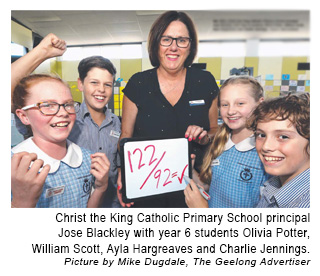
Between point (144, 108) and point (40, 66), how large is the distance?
0.52 m

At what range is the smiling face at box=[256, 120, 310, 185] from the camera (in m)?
0.87

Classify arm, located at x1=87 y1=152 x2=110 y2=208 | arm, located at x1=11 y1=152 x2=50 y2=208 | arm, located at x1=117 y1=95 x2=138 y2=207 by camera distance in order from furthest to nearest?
arm, located at x1=117 y1=95 x2=138 y2=207 < arm, located at x1=87 y1=152 x2=110 y2=208 < arm, located at x1=11 y1=152 x2=50 y2=208

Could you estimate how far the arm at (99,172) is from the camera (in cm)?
97

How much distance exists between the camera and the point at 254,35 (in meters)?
1.00

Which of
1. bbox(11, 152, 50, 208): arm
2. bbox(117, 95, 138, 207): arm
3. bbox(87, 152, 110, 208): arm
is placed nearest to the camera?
bbox(11, 152, 50, 208): arm

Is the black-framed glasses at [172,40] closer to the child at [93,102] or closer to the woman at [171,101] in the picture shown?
the woman at [171,101]

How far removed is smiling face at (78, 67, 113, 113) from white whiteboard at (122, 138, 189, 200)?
0.27 m

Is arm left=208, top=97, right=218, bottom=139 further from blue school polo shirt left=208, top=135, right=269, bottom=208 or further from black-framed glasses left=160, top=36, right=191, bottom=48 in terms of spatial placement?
black-framed glasses left=160, top=36, right=191, bottom=48

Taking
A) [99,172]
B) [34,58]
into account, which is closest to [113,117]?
[99,172]

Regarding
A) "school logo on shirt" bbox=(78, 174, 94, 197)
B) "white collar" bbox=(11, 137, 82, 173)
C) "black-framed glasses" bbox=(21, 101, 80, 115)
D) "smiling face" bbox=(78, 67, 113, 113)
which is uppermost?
"smiling face" bbox=(78, 67, 113, 113)

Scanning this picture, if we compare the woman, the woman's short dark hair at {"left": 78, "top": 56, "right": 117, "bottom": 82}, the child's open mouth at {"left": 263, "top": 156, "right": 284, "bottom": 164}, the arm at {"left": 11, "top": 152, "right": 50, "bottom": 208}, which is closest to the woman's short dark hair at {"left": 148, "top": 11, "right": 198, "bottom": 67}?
the woman

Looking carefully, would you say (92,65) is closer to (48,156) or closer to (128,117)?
(128,117)

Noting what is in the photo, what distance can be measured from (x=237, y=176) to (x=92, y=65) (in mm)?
883
